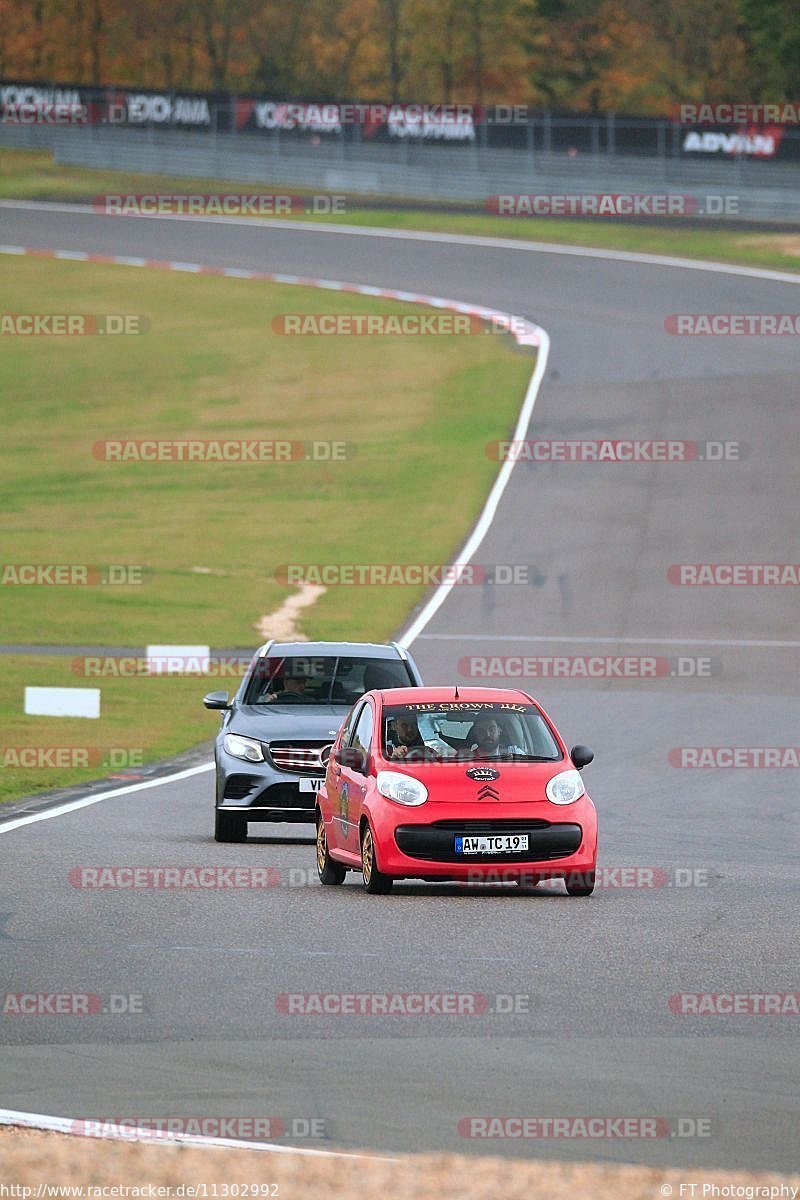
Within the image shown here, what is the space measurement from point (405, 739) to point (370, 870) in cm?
106

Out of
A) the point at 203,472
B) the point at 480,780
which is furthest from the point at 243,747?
the point at 203,472

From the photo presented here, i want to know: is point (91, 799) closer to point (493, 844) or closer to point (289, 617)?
point (493, 844)

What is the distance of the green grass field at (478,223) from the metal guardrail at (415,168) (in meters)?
0.70

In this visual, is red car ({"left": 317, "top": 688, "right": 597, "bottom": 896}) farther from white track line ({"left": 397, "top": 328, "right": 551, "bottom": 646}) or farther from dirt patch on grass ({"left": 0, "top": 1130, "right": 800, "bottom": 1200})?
white track line ({"left": 397, "top": 328, "right": 551, "bottom": 646})

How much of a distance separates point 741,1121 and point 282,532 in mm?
34790

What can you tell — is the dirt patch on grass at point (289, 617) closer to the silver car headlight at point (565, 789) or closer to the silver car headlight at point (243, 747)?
the silver car headlight at point (243, 747)

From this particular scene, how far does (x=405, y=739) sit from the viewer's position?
14.0 metres

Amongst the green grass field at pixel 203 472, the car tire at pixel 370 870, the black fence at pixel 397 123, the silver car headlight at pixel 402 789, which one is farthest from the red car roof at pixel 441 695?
the black fence at pixel 397 123

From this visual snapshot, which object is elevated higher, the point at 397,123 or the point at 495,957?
the point at 397,123

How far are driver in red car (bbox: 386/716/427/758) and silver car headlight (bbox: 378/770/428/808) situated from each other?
366mm

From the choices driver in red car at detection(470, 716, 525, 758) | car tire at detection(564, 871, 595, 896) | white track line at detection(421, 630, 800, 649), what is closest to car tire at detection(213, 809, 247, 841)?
driver in red car at detection(470, 716, 525, 758)

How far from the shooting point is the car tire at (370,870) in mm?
13336

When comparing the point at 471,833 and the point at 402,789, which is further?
the point at 402,789

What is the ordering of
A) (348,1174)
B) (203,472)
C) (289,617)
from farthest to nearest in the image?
(203,472), (289,617), (348,1174)
